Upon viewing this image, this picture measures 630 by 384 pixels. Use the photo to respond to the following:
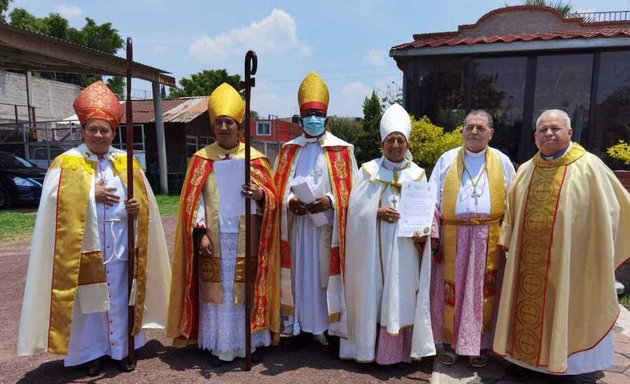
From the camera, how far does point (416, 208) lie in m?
3.54

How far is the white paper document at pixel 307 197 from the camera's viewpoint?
3.71 meters

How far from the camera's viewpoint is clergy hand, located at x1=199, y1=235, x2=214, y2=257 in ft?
12.2

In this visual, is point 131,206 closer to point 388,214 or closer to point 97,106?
point 97,106

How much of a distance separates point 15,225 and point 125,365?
9.06 meters

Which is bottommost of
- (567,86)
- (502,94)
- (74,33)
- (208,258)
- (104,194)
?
(208,258)

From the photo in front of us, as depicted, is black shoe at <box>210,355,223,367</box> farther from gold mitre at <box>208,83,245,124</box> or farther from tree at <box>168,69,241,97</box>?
tree at <box>168,69,241,97</box>

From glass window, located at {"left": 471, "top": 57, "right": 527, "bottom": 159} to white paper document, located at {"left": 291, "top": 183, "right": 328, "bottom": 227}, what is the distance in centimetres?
744

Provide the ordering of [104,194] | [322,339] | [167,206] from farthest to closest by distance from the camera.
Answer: [167,206] < [322,339] < [104,194]

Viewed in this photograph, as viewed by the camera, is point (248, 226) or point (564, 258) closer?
point (564, 258)

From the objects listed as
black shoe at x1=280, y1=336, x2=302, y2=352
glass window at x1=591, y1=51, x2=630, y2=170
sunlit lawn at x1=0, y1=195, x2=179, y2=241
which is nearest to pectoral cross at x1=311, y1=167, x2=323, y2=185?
black shoe at x1=280, y1=336, x2=302, y2=352

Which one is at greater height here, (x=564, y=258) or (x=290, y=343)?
(x=564, y=258)

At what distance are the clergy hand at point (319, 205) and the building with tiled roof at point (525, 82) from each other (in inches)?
279

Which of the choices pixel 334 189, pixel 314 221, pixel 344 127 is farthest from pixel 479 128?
pixel 344 127

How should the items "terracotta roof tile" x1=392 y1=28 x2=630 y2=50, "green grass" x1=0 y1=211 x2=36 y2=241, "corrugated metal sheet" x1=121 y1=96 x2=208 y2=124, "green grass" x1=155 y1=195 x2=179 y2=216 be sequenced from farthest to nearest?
"corrugated metal sheet" x1=121 y1=96 x2=208 y2=124 < "green grass" x1=155 y1=195 x2=179 y2=216 < "green grass" x1=0 y1=211 x2=36 y2=241 < "terracotta roof tile" x1=392 y1=28 x2=630 y2=50
